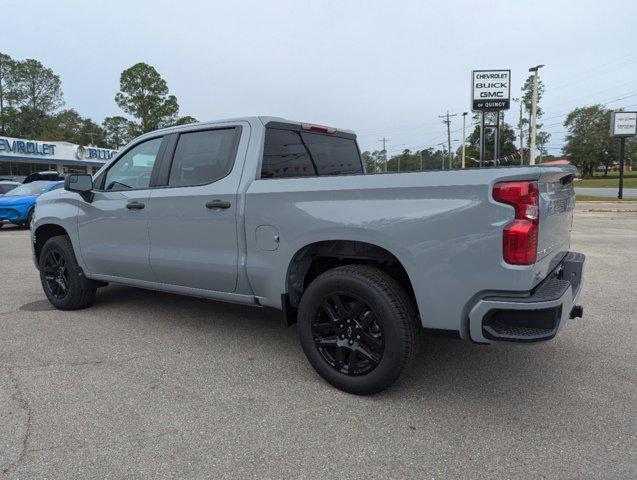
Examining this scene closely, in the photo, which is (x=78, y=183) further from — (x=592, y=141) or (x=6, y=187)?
(x=592, y=141)

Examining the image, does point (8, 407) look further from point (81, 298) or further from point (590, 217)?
point (590, 217)

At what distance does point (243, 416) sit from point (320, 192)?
1.50 metres

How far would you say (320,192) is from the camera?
10.5ft

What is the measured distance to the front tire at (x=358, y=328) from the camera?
2.96m

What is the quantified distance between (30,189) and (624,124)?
97.7ft

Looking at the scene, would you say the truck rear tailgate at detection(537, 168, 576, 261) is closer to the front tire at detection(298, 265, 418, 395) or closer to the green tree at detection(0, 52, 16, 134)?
the front tire at detection(298, 265, 418, 395)

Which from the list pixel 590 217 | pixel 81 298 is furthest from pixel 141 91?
pixel 81 298

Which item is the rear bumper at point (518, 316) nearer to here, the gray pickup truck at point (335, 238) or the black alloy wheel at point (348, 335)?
the gray pickup truck at point (335, 238)

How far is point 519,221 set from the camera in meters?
2.59

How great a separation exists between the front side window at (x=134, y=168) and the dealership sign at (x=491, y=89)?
26053 millimetres

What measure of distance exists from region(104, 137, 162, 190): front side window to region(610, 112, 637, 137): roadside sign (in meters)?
29.9

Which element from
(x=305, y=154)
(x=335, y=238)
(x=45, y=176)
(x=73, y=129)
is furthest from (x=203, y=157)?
(x=73, y=129)

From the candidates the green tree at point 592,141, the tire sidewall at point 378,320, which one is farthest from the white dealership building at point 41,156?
the green tree at point 592,141

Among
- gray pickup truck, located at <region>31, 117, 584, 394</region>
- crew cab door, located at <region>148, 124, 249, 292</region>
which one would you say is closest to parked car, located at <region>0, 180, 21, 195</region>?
gray pickup truck, located at <region>31, 117, 584, 394</region>
